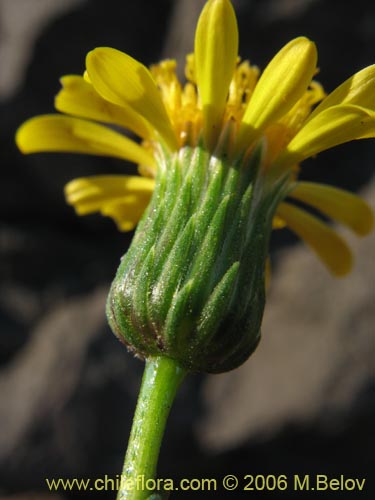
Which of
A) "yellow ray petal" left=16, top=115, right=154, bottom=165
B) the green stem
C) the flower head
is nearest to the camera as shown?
the green stem

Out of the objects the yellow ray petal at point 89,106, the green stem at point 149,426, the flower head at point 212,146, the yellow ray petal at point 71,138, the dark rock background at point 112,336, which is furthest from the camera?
the dark rock background at point 112,336

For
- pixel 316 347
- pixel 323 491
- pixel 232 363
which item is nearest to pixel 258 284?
pixel 232 363

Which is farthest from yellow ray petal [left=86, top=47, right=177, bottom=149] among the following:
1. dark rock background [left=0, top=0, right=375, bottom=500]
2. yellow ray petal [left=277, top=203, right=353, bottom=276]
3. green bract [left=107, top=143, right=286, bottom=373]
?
dark rock background [left=0, top=0, right=375, bottom=500]

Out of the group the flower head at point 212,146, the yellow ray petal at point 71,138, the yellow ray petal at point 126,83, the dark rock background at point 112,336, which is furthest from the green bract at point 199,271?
the dark rock background at point 112,336

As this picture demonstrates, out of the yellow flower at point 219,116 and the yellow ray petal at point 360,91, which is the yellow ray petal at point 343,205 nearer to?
the yellow flower at point 219,116

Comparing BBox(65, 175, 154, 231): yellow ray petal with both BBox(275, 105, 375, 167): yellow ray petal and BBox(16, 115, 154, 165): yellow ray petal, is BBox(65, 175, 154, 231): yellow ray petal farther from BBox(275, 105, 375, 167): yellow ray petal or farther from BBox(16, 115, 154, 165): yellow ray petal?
BBox(275, 105, 375, 167): yellow ray petal

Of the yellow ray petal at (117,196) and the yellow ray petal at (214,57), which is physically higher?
the yellow ray petal at (214,57)

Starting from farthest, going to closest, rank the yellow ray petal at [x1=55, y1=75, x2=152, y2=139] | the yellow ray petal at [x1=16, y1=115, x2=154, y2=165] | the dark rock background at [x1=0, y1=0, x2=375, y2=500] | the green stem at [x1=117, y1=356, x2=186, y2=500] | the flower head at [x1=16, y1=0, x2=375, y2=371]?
1. the dark rock background at [x1=0, y1=0, x2=375, y2=500]
2. the yellow ray petal at [x1=16, y1=115, x2=154, y2=165]
3. the yellow ray petal at [x1=55, y1=75, x2=152, y2=139]
4. the flower head at [x1=16, y1=0, x2=375, y2=371]
5. the green stem at [x1=117, y1=356, x2=186, y2=500]

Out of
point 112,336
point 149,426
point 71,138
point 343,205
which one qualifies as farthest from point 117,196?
point 112,336
